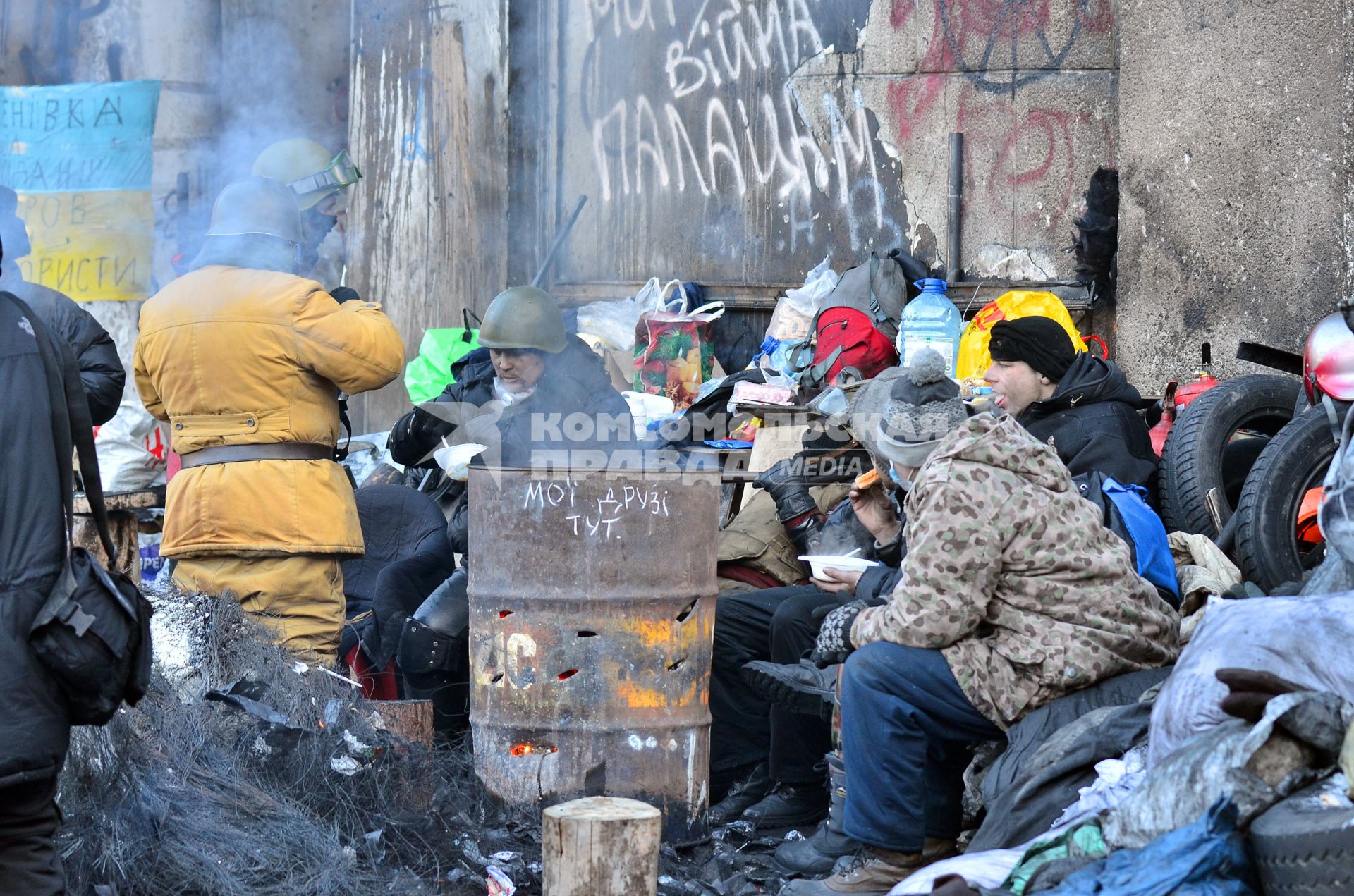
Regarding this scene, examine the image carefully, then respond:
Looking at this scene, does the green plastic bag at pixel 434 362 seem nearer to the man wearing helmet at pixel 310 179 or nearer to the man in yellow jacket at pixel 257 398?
the man wearing helmet at pixel 310 179

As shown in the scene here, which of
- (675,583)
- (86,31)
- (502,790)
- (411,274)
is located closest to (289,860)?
(502,790)

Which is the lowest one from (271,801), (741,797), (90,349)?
(741,797)

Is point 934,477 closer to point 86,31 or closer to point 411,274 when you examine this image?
point 411,274

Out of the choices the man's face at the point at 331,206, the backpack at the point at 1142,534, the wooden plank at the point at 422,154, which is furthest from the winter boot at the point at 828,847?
the wooden plank at the point at 422,154

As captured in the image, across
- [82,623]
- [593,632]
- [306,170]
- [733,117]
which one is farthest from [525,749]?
[733,117]

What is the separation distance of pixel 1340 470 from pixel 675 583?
1911mm

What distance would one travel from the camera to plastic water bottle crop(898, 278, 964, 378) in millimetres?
6473

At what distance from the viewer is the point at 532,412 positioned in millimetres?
5207

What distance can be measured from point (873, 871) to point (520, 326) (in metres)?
2.49

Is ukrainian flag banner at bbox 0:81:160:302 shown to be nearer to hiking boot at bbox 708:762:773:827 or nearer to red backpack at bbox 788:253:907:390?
red backpack at bbox 788:253:907:390

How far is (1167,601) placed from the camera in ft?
13.3

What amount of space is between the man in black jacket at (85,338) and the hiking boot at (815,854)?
8.87 feet

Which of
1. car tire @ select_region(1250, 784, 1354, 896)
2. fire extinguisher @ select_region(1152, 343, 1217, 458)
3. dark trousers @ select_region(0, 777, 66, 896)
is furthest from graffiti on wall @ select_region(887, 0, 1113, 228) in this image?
dark trousers @ select_region(0, 777, 66, 896)

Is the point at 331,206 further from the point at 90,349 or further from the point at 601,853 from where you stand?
the point at 601,853
